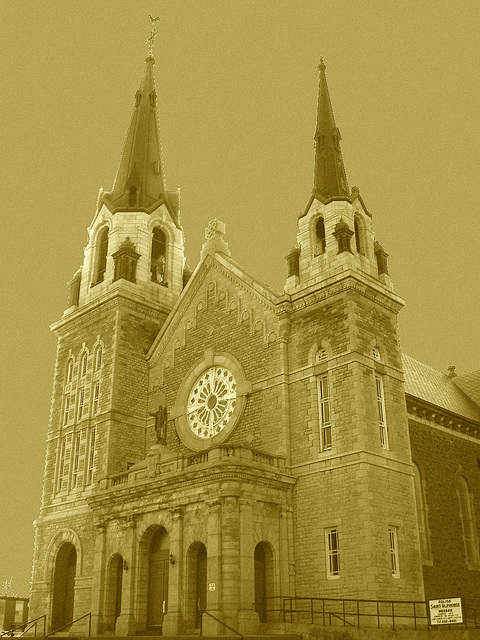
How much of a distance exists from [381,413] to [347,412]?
1.95 meters

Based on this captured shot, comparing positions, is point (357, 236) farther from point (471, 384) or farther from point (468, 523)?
point (471, 384)

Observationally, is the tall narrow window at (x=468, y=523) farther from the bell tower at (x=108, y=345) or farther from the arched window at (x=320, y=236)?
the bell tower at (x=108, y=345)

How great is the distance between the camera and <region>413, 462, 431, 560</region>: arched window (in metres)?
28.2

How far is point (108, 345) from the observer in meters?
34.9

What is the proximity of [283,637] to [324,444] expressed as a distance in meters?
7.47

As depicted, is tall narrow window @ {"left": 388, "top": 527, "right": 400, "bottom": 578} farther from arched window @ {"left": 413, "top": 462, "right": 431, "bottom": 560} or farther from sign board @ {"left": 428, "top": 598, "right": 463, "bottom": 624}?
sign board @ {"left": 428, "top": 598, "right": 463, "bottom": 624}

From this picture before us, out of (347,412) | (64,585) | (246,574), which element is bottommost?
(246,574)

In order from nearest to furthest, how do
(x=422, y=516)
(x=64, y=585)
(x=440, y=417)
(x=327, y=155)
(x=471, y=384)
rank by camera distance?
(x=422, y=516) < (x=440, y=417) < (x=64, y=585) < (x=327, y=155) < (x=471, y=384)

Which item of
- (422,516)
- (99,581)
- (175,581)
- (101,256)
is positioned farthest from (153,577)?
(101,256)

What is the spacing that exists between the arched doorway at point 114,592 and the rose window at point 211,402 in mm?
6290

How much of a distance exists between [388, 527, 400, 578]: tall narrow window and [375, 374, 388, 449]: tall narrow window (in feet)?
10.0

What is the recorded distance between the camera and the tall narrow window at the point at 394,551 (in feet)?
80.6

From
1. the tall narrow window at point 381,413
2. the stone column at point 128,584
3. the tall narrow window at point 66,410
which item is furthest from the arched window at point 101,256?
the tall narrow window at point 381,413

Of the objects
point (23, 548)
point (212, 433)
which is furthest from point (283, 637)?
point (23, 548)
